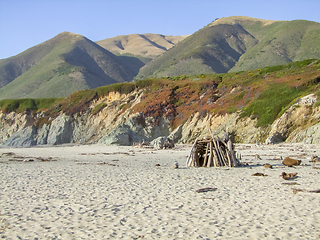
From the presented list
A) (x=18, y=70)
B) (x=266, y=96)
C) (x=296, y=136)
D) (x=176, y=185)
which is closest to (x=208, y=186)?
(x=176, y=185)

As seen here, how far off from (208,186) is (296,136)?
20.4 metres

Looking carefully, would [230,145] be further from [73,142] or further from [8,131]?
[8,131]

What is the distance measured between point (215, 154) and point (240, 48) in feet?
437

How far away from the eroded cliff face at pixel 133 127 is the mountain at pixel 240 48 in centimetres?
5909

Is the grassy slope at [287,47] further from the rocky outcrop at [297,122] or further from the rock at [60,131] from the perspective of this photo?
the rocky outcrop at [297,122]

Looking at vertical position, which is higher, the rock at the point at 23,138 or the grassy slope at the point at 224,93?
the grassy slope at the point at 224,93

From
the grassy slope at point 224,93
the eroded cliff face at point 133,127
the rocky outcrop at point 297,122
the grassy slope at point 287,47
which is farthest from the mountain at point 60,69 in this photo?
the rocky outcrop at point 297,122

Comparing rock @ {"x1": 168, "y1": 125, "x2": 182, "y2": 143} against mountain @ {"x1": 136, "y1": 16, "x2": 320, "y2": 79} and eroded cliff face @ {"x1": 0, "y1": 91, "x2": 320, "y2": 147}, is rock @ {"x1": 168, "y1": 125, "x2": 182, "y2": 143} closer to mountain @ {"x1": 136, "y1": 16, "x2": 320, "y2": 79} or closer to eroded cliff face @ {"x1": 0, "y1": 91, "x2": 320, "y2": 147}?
eroded cliff face @ {"x1": 0, "y1": 91, "x2": 320, "y2": 147}

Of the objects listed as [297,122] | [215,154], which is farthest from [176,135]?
[215,154]

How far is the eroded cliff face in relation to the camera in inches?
1120

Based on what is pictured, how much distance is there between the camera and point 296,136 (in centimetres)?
2734

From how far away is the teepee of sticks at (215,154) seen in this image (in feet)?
50.0

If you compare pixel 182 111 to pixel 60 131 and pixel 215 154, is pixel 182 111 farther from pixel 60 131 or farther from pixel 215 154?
pixel 215 154

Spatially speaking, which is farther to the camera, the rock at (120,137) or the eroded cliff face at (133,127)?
the rock at (120,137)
